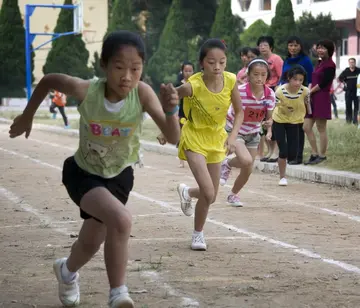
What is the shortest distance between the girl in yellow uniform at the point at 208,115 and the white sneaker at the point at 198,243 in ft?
0.91

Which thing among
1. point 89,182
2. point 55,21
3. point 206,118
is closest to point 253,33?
point 55,21

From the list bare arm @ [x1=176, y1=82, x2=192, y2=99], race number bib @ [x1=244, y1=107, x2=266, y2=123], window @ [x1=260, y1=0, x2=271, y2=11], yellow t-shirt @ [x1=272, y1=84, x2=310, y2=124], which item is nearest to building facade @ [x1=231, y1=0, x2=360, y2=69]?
window @ [x1=260, y1=0, x2=271, y2=11]

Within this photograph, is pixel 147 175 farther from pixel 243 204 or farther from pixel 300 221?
pixel 300 221

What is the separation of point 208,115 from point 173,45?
4001 cm

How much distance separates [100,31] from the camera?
62438 mm

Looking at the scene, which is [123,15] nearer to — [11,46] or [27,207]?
[11,46]

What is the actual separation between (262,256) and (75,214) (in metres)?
3.30

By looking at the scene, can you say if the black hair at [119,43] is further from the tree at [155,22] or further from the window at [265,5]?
the window at [265,5]

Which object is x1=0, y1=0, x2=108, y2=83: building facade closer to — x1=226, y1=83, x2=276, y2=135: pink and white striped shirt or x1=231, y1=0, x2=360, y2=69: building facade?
x1=231, y1=0, x2=360, y2=69: building facade

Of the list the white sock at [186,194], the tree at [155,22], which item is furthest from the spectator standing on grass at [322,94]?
the tree at [155,22]

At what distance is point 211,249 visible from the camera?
8727 mm

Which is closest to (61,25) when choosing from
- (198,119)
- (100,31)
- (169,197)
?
(100,31)

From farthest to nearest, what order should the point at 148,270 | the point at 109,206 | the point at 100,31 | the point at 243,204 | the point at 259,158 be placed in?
the point at 100,31 → the point at 259,158 → the point at 243,204 → the point at 148,270 → the point at 109,206

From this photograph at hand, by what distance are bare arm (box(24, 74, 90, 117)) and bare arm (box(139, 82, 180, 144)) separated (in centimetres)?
36
